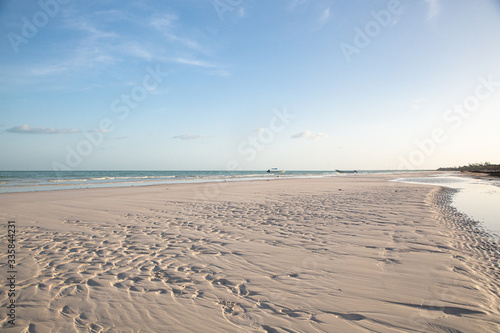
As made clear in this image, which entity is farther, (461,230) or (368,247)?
(461,230)

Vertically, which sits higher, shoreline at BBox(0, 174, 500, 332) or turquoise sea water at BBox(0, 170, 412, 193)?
turquoise sea water at BBox(0, 170, 412, 193)

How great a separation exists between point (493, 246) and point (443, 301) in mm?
4094

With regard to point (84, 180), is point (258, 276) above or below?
below

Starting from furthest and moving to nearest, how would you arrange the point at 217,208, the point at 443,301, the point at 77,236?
the point at 217,208 → the point at 77,236 → the point at 443,301

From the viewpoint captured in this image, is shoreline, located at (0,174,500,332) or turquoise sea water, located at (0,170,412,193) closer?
shoreline, located at (0,174,500,332)

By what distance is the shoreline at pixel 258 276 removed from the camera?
3.42 metres

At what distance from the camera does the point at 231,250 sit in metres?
6.16

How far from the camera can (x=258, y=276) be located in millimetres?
4711

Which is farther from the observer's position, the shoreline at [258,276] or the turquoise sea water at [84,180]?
the turquoise sea water at [84,180]

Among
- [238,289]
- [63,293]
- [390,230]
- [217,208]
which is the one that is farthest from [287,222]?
[63,293]

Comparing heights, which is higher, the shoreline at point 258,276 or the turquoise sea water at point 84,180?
the turquoise sea water at point 84,180

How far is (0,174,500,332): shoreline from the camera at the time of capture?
135 inches

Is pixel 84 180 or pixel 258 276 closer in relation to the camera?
pixel 258 276

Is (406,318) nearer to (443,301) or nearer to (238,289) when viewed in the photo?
(443,301)
